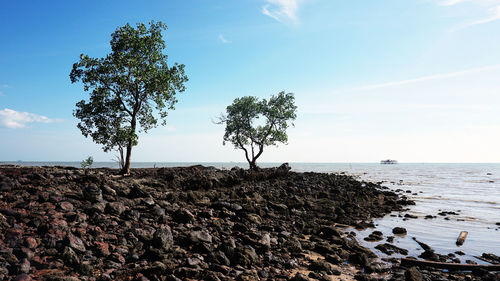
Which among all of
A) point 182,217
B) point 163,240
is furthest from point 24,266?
point 182,217

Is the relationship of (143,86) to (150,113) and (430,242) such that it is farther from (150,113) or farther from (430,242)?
(430,242)

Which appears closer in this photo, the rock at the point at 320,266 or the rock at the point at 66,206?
the rock at the point at 320,266

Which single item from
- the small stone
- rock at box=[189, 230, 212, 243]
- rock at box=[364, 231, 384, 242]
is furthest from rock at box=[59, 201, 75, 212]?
rock at box=[364, 231, 384, 242]

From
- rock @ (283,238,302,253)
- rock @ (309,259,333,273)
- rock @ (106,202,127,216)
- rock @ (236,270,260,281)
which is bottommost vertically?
rock @ (309,259,333,273)

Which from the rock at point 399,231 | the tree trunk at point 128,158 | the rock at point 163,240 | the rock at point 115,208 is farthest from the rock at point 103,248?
the tree trunk at point 128,158

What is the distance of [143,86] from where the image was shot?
26.5m

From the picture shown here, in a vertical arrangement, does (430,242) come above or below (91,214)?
below

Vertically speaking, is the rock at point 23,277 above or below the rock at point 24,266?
below

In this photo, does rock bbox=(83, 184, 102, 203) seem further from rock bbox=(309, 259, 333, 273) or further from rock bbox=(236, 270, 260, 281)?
rock bbox=(309, 259, 333, 273)

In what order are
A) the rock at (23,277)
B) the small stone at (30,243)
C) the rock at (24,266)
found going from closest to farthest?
1. the rock at (23,277)
2. the rock at (24,266)
3. the small stone at (30,243)

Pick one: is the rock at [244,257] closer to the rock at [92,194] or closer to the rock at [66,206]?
the rock at [66,206]

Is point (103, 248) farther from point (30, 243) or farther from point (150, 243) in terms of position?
point (30, 243)

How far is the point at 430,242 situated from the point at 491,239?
3564 mm

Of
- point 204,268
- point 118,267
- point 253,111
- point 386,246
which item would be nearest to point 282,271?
point 204,268
